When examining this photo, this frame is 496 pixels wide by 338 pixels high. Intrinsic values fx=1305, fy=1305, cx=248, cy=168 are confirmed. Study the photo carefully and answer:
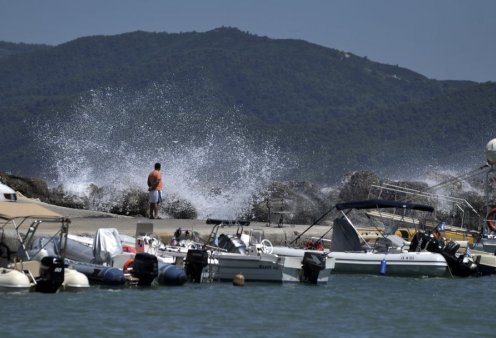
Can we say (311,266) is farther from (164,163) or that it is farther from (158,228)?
(164,163)

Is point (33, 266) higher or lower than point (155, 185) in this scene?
lower

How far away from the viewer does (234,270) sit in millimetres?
26047

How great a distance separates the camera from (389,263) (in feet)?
95.3

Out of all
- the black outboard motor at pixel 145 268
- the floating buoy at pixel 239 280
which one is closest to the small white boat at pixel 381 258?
the floating buoy at pixel 239 280

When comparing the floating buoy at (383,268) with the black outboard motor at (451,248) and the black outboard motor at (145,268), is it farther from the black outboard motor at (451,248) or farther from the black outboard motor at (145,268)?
the black outboard motor at (145,268)

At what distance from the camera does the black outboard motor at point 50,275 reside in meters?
22.4

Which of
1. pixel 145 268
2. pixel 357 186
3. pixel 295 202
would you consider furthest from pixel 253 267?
pixel 357 186

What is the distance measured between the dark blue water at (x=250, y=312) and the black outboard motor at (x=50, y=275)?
188mm

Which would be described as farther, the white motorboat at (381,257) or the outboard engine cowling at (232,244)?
the white motorboat at (381,257)

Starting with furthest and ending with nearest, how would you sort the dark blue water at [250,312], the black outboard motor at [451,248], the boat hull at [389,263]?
the black outboard motor at [451,248]
the boat hull at [389,263]
the dark blue water at [250,312]

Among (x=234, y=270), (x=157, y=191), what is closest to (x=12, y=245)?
(x=234, y=270)

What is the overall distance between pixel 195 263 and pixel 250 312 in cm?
382

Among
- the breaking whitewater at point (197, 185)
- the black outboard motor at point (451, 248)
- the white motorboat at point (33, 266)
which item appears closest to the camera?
the white motorboat at point (33, 266)

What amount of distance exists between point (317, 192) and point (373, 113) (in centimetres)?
13074
